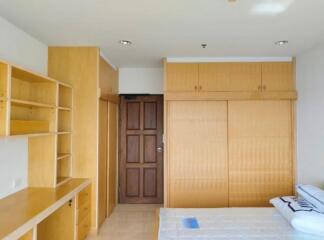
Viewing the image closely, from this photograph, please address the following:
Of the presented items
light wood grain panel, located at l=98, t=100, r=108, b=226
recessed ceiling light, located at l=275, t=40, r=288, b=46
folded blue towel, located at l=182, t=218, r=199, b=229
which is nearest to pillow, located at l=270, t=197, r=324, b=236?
folded blue towel, located at l=182, t=218, r=199, b=229

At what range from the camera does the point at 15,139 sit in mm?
2928

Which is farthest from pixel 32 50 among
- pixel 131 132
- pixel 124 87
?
pixel 131 132

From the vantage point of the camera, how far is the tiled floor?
11.7ft

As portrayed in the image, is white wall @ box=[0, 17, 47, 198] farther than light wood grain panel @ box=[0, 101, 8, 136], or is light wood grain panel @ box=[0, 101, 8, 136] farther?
white wall @ box=[0, 17, 47, 198]

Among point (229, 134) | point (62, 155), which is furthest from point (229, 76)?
point (62, 155)

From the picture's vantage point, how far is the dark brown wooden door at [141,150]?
5047 millimetres

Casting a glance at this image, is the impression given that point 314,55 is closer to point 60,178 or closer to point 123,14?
point 123,14

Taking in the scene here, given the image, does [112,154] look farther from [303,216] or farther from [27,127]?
[303,216]

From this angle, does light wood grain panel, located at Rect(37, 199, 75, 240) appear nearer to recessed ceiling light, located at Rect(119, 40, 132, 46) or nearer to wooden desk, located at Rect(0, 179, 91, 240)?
wooden desk, located at Rect(0, 179, 91, 240)

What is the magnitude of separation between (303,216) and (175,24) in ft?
6.78

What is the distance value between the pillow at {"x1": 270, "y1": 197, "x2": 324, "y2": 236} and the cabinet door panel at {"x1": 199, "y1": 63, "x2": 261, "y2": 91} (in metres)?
1.92

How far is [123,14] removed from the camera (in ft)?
8.38

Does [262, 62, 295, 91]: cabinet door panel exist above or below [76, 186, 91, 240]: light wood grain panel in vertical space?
above

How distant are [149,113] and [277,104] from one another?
2.16 metres
